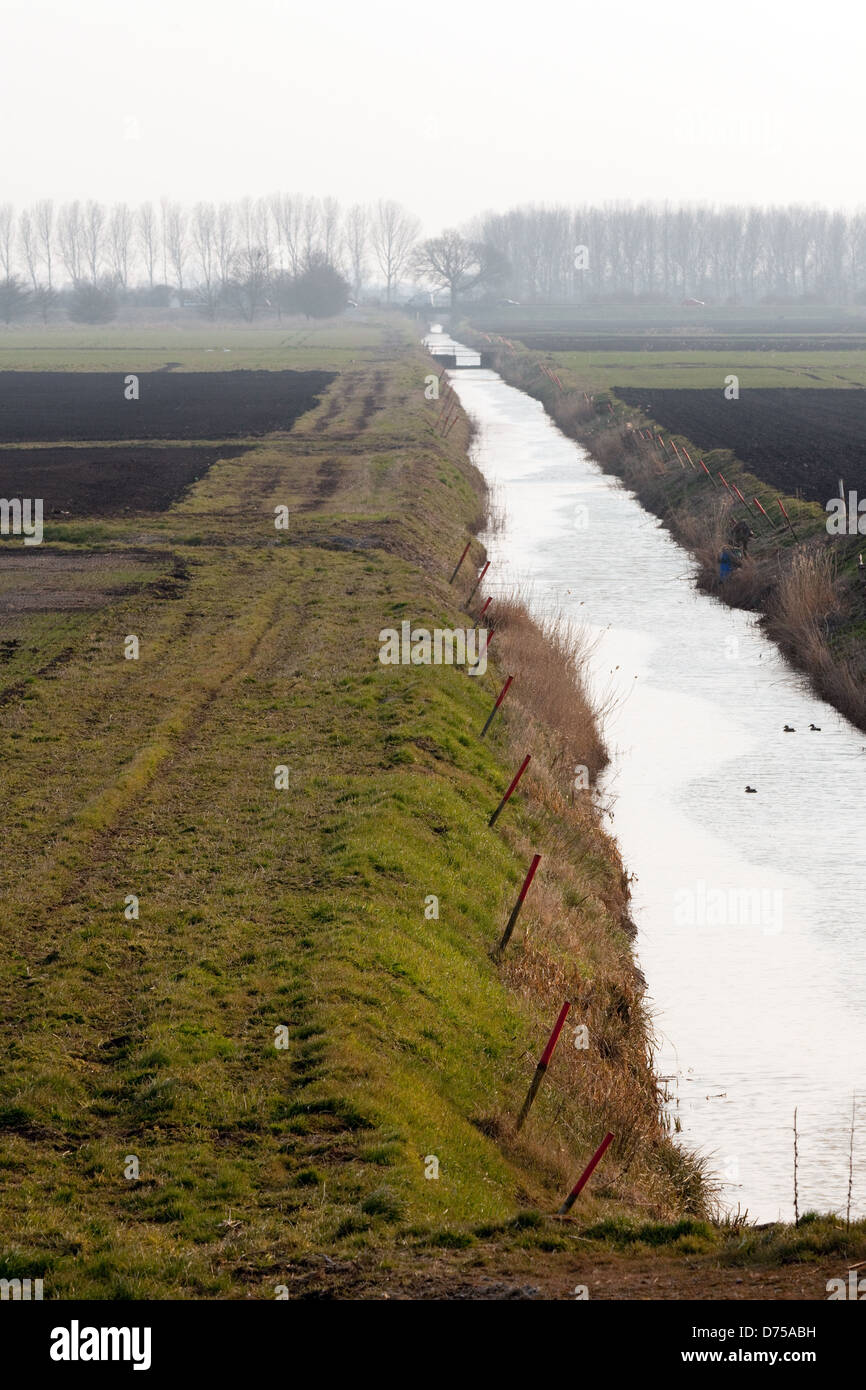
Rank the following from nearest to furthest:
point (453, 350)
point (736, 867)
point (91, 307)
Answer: point (736, 867)
point (453, 350)
point (91, 307)

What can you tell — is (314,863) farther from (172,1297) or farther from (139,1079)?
(172,1297)

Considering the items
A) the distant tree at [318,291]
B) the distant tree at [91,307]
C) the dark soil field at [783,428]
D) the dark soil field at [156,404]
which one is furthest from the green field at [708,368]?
the distant tree at [318,291]

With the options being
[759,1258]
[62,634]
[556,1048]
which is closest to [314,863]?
[556,1048]

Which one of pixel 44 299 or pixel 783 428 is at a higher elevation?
pixel 44 299

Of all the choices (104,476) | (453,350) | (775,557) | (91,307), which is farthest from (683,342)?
(775,557)

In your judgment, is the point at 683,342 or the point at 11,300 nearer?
the point at 683,342

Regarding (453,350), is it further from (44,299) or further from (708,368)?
(44,299)

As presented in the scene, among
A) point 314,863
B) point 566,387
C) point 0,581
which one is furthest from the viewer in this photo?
point 566,387

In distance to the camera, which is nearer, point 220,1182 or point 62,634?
point 220,1182
